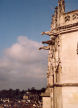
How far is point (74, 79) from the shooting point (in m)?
11.3

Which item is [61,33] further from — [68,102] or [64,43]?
[68,102]

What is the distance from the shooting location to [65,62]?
467 inches

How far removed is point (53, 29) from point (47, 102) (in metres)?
5.02

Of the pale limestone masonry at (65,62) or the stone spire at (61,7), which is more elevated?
the stone spire at (61,7)

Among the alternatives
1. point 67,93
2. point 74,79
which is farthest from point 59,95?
point 74,79

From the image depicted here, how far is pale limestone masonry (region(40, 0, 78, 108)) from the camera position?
11.4m

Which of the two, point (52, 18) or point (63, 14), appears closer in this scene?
point (63, 14)

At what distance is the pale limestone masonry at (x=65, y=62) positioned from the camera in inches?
448

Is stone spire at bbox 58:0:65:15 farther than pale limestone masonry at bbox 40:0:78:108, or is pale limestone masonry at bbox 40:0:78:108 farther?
stone spire at bbox 58:0:65:15

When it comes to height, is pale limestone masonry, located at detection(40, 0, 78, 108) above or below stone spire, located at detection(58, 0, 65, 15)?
below

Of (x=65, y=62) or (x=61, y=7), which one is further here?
(x=61, y=7)

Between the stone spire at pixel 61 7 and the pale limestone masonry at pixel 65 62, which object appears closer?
the pale limestone masonry at pixel 65 62

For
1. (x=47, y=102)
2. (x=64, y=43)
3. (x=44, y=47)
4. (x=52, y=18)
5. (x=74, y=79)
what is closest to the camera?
(x=74, y=79)

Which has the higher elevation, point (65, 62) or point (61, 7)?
point (61, 7)
